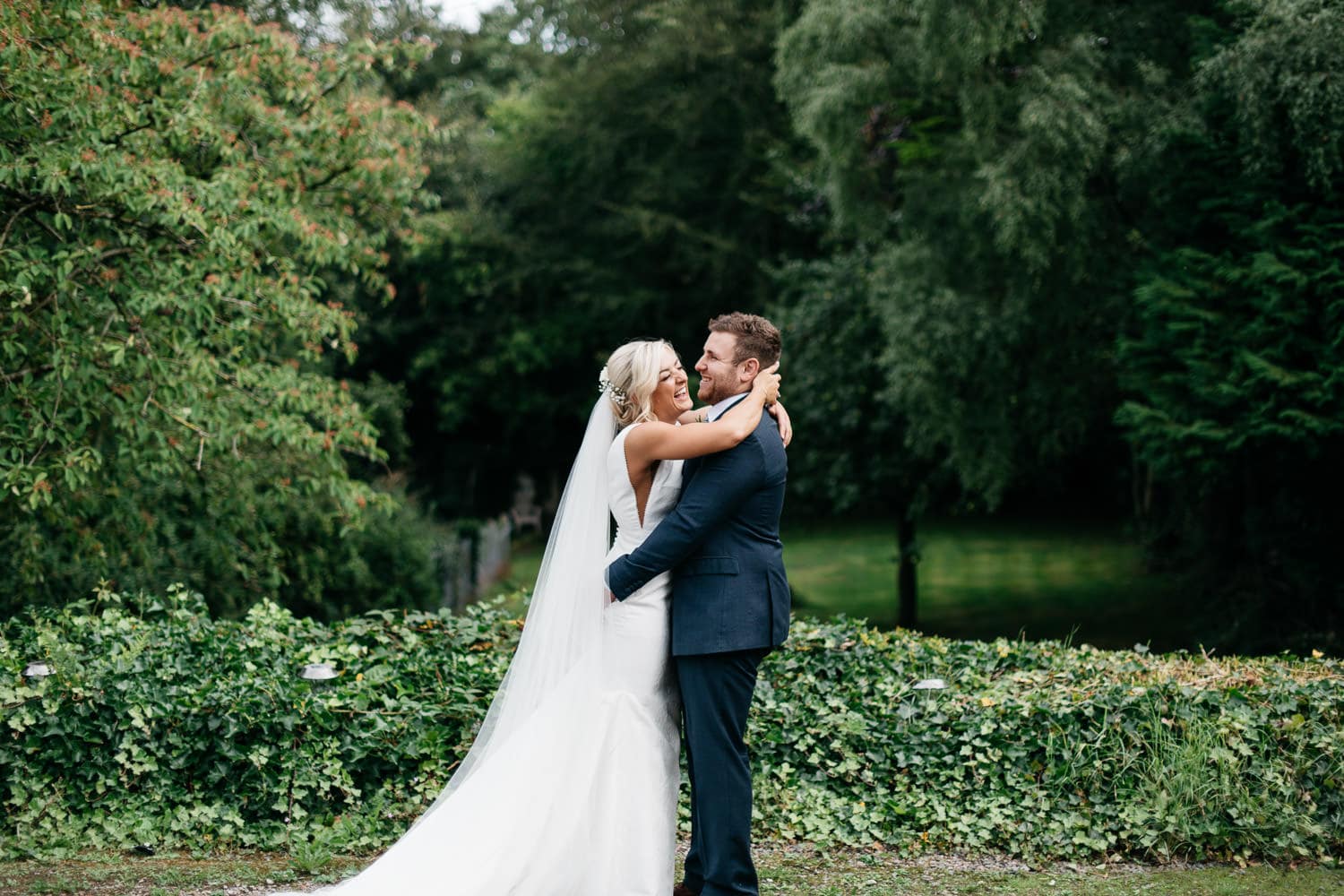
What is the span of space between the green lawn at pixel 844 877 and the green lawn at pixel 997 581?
30.5ft

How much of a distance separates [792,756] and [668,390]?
6.85ft

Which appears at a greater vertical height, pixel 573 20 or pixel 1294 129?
pixel 573 20

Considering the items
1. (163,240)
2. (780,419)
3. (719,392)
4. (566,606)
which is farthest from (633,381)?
(163,240)

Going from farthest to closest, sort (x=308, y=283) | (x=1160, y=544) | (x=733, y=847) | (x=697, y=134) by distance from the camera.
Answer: (x=697, y=134), (x=1160, y=544), (x=308, y=283), (x=733, y=847)

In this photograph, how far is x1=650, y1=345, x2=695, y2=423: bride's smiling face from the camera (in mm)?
4559

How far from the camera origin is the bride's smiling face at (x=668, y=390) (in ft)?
15.0

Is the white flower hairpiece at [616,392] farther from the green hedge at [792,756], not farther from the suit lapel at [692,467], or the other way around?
the green hedge at [792,756]

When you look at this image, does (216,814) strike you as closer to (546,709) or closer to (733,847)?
(546,709)

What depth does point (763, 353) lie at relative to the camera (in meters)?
4.45

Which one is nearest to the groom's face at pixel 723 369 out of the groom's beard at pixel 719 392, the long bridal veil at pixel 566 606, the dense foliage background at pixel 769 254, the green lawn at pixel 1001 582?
the groom's beard at pixel 719 392

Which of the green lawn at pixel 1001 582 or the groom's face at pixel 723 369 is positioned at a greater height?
the groom's face at pixel 723 369

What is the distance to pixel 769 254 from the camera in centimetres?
2236

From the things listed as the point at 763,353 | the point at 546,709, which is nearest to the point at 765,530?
the point at 763,353

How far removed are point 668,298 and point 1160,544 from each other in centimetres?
1032
